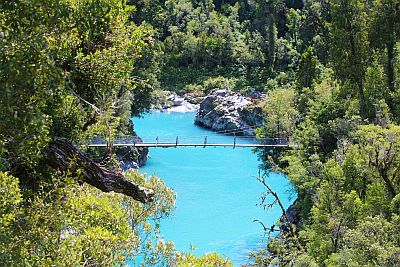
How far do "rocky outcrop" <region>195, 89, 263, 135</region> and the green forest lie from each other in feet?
12.5

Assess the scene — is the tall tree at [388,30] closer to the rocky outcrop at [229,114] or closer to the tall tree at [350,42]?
the tall tree at [350,42]

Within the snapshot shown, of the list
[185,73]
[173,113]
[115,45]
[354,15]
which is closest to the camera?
[115,45]

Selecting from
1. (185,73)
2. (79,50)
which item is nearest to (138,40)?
(79,50)

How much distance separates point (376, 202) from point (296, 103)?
9.14 m

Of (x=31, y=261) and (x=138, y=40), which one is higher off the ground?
(x=138, y=40)

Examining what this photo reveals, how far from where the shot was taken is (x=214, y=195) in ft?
53.5

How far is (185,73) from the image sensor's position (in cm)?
3278

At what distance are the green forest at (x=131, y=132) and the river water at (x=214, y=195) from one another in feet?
3.80

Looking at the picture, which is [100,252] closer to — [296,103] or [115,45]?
[115,45]

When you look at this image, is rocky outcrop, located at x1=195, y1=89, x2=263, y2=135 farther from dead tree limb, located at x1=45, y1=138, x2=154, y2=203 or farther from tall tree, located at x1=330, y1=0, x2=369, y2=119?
→ dead tree limb, located at x1=45, y1=138, x2=154, y2=203

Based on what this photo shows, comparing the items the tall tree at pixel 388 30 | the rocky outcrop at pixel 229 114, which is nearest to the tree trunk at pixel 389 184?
the tall tree at pixel 388 30

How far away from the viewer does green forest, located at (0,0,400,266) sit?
2172mm

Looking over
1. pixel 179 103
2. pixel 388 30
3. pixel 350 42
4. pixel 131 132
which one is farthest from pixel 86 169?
pixel 179 103

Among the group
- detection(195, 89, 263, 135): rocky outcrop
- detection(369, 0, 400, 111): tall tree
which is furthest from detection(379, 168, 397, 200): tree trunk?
detection(195, 89, 263, 135): rocky outcrop
